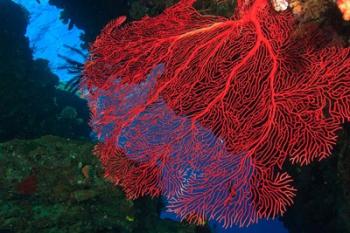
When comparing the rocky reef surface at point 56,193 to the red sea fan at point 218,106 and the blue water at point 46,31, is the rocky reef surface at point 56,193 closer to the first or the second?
the red sea fan at point 218,106

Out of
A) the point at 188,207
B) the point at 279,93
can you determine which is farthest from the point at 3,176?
the point at 279,93

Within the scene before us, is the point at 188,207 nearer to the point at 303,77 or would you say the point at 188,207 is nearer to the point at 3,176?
the point at 303,77

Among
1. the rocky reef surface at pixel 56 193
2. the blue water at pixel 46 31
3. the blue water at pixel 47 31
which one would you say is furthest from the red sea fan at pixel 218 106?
the blue water at pixel 46 31

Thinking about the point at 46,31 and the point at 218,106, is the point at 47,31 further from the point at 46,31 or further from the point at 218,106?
the point at 218,106

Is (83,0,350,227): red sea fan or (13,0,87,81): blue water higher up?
(13,0,87,81): blue water

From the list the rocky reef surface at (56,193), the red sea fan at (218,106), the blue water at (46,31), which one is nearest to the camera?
the red sea fan at (218,106)

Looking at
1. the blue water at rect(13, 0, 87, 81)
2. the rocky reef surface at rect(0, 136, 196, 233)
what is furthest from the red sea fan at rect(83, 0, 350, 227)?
the blue water at rect(13, 0, 87, 81)

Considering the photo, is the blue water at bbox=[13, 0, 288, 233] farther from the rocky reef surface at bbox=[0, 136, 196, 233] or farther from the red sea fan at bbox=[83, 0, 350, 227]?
the red sea fan at bbox=[83, 0, 350, 227]

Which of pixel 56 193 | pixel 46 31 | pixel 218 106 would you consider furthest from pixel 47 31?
pixel 218 106
